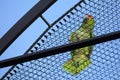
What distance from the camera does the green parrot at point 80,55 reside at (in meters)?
0.75

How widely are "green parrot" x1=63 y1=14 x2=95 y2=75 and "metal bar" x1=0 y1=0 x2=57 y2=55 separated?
16cm

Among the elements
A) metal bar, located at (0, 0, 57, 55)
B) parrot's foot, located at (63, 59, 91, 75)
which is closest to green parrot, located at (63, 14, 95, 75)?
parrot's foot, located at (63, 59, 91, 75)

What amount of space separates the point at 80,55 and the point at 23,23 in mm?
208

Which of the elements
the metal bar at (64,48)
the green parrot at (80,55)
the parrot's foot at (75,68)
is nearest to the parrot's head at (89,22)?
the green parrot at (80,55)

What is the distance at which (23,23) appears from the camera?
24.6 inches

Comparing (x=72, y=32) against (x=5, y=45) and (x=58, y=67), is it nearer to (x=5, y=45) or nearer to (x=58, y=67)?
(x=58, y=67)

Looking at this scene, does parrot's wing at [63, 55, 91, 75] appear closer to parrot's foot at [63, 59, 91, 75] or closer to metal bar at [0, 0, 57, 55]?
parrot's foot at [63, 59, 91, 75]

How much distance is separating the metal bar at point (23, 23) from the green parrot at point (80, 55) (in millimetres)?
161

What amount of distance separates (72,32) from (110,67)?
0.47 ft

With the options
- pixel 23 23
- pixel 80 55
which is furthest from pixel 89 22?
pixel 23 23

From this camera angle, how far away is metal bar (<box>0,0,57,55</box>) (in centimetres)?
61

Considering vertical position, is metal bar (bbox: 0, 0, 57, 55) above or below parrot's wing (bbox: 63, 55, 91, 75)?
above

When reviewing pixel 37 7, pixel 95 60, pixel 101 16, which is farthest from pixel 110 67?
pixel 37 7

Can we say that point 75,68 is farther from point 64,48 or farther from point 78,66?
point 64,48
